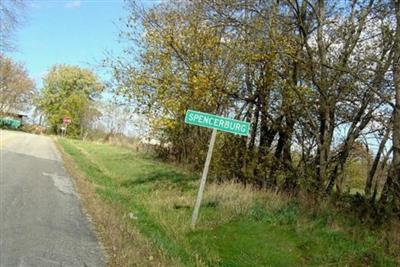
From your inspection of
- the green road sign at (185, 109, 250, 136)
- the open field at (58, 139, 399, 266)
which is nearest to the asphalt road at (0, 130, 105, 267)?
the open field at (58, 139, 399, 266)

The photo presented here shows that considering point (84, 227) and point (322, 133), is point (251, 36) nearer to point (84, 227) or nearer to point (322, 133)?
point (322, 133)

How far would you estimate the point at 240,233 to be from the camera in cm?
1003

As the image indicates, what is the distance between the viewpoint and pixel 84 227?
9.73 m

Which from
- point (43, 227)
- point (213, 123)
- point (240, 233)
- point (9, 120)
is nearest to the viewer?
point (43, 227)

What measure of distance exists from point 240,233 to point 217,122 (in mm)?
2632

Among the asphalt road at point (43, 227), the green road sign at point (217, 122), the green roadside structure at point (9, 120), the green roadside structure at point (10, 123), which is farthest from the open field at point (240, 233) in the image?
the green roadside structure at point (10, 123)

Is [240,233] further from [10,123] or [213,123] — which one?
[10,123]

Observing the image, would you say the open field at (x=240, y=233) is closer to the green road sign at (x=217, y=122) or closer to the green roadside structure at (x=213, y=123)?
the green roadside structure at (x=213, y=123)

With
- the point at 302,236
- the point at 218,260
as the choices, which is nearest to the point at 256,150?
the point at 302,236

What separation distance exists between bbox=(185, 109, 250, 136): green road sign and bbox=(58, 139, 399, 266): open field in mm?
1831

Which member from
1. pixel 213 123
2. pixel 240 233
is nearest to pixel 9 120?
pixel 213 123

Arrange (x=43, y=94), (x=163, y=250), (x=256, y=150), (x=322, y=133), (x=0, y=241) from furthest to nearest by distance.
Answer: (x=43, y=94), (x=256, y=150), (x=322, y=133), (x=163, y=250), (x=0, y=241)

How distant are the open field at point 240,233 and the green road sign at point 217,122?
72.1 inches

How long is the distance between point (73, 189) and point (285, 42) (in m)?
7.49
